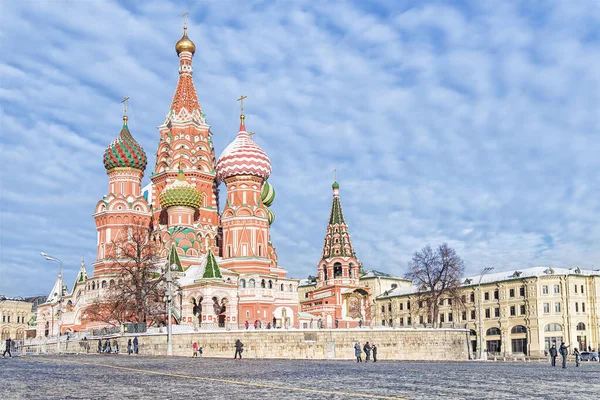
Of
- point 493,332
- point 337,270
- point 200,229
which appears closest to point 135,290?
point 200,229

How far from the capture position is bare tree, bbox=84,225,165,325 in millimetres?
47781

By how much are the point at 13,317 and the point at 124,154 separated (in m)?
62.5

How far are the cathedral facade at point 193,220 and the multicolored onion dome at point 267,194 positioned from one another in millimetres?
1802

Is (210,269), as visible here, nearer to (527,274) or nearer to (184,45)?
(184,45)

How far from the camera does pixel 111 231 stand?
5997cm

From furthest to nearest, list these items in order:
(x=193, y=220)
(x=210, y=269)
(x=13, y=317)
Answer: (x=13, y=317), (x=193, y=220), (x=210, y=269)

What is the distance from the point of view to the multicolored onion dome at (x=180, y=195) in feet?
A: 194

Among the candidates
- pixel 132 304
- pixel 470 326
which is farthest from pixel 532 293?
pixel 132 304

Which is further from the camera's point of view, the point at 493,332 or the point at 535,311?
the point at 493,332

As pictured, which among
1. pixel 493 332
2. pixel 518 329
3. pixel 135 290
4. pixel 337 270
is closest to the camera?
pixel 135 290

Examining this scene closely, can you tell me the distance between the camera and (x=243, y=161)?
62438 mm

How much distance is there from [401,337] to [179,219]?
22.4 m

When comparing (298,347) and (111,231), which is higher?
(111,231)

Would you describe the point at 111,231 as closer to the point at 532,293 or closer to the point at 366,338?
the point at 366,338
